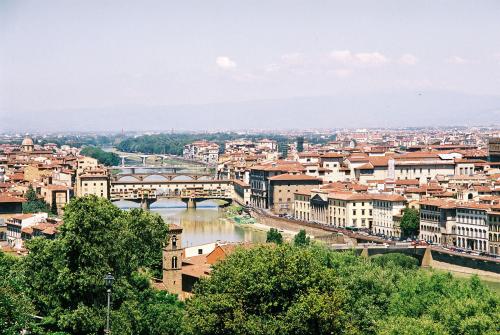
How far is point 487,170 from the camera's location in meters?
58.8

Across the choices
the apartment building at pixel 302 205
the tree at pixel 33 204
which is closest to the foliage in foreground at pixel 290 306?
Answer: the tree at pixel 33 204

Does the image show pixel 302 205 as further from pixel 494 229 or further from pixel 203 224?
pixel 494 229

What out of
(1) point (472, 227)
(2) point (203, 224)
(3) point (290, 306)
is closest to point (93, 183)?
(2) point (203, 224)

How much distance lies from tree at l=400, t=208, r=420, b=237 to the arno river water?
604 centimetres

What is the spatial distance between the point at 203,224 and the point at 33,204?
9.09m

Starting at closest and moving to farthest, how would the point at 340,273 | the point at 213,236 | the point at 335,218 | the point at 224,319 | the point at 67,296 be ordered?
the point at 224,319 < the point at 67,296 < the point at 340,273 < the point at 213,236 < the point at 335,218

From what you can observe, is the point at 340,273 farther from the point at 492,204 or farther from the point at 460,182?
the point at 460,182

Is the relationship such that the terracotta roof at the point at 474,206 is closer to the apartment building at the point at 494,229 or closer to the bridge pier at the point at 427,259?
the apartment building at the point at 494,229

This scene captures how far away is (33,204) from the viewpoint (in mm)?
48500

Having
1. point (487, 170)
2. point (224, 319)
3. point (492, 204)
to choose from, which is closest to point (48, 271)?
point (224, 319)

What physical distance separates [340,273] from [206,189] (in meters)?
44.6

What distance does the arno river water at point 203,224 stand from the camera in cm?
4523

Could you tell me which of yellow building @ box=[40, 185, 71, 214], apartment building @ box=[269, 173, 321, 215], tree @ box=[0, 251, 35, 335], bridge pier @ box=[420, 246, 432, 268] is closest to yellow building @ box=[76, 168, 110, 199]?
yellow building @ box=[40, 185, 71, 214]

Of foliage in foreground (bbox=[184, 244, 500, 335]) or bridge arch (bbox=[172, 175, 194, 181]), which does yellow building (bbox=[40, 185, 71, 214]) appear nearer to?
bridge arch (bbox=[172, 175, 194, 181])
